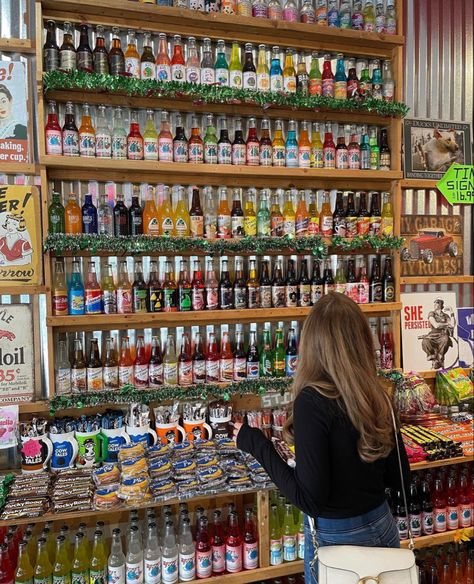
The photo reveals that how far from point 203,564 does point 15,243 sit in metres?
1.71

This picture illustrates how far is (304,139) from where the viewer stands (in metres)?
2.84

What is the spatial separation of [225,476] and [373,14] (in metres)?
2.60

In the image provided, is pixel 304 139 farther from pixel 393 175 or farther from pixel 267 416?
pixel 267 416

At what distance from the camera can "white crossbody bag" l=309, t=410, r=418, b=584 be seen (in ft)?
5.10

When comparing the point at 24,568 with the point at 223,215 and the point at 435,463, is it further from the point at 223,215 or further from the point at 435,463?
the point at 435,463

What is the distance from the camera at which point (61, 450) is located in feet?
8.07

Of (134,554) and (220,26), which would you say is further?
(220,26)

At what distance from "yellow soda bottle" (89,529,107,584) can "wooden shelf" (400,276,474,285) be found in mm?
2165

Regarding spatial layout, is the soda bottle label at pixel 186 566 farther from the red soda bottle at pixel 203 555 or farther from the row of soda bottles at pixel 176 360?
the row of soda bottles at pixel 176 360

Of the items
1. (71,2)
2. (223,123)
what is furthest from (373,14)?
(71,2)

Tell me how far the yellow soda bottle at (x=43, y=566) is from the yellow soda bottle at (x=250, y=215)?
169 cm

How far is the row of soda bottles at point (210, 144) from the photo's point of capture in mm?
2494

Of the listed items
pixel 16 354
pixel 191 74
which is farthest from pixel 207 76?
pixel 16 354

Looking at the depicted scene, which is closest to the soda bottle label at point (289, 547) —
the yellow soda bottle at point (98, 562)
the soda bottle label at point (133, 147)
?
the yellow soda bottle at point (98, 562)
